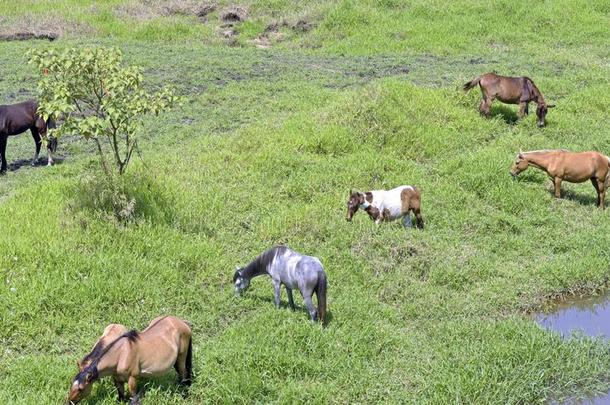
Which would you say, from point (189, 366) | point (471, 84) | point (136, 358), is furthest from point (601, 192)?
point (136, 358)

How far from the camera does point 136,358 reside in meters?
6.32

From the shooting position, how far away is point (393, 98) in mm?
14836

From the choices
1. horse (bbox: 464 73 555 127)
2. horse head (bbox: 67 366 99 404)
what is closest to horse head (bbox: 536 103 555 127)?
horse (bbox: 464 73 555 127)

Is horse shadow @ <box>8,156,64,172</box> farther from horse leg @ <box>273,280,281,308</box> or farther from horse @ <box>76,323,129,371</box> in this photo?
horse @ <box>76,323,129,371</box>

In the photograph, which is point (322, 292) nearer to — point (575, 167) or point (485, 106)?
point (575, 167)

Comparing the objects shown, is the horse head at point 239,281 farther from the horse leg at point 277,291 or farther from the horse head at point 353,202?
the horse head at point 353,202

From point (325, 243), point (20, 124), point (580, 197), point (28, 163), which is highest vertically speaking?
point (20, 124)

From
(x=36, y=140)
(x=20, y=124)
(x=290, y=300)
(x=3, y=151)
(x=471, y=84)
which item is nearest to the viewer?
(x=290, y=300)

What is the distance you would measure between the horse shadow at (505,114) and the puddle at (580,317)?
270 inches

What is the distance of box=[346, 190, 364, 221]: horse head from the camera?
1048 cm

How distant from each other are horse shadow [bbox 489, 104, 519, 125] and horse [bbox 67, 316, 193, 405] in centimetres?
1093

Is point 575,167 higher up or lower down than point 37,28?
lower down

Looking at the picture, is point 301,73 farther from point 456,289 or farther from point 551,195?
point 456,289

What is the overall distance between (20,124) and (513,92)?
9.98 metres
